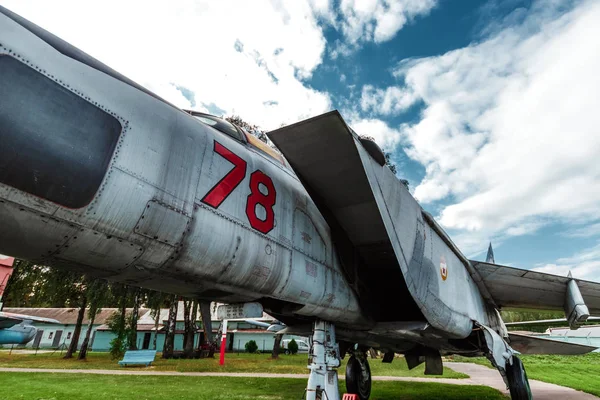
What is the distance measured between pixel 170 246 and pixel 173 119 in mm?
1098

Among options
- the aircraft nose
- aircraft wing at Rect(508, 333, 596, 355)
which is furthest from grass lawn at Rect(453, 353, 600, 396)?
the aircraft nose

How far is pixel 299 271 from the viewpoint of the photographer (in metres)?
4.18

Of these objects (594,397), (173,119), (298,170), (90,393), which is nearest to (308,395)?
(298,170)

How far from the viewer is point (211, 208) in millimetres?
3219

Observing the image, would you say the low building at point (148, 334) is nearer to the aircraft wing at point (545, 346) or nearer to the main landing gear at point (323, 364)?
the aircraft wing at point (545, 346)

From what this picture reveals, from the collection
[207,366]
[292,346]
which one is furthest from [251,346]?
[207,366]

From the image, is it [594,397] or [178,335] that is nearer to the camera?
[594,397]

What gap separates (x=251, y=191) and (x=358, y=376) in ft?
24.6

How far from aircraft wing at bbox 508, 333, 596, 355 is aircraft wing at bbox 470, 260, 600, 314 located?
2.96 ft

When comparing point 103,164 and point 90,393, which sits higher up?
point 103,164

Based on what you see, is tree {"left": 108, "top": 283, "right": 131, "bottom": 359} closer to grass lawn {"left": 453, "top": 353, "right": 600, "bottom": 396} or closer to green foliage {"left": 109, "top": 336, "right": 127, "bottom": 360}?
green foliage {"left": 109, "top": 336, "right": 127, "bottom": 360}

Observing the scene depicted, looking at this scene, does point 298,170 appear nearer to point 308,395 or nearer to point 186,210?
point 186,210

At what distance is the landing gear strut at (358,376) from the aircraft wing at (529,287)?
378 cm

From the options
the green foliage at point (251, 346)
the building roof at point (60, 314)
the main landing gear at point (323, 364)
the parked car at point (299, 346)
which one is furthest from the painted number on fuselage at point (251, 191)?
the building roof at point (60, 314)
